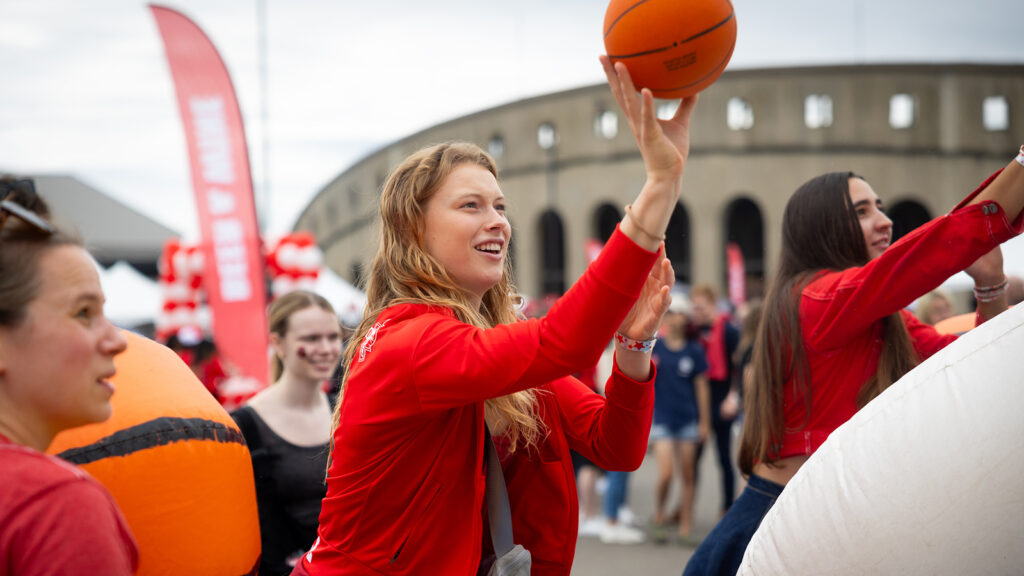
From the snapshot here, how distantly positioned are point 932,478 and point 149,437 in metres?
1.79

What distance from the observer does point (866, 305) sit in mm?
2488

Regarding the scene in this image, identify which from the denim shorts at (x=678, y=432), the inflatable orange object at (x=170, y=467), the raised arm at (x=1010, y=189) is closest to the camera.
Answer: the inflatable orange object at (x=170, y=467)

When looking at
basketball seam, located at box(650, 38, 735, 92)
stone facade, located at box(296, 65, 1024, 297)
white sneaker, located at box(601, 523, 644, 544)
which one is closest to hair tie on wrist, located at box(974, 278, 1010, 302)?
A: basketball seam, located at box(650, 38, 735, 92)

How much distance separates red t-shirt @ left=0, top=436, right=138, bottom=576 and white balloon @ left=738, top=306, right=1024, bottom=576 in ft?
4.85

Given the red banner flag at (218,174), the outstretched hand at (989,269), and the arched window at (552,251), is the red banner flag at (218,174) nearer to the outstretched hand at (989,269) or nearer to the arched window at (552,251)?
the outstretched hand at (989,269)

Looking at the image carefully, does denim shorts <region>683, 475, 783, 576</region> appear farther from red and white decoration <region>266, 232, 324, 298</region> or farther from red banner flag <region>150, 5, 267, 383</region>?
red and white decoration <region>266, 232, 324, 298</region>

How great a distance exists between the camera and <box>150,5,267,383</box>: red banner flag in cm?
901

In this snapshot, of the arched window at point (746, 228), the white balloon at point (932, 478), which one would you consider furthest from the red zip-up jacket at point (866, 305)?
the arched window at point (746, 228)

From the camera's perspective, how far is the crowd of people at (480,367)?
4.31 ft

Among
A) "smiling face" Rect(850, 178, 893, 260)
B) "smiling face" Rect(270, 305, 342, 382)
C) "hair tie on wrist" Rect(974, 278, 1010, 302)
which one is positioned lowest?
Result: "smiling face" Rect(270, 305, 342, 382)

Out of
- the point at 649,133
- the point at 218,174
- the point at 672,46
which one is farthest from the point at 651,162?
the point at 218,174

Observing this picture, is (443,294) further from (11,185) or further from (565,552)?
(11,185)

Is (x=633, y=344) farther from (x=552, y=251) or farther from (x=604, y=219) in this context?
(x=552, y=251)

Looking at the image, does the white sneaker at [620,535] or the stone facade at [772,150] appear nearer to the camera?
the white sneaker at [620,535]
